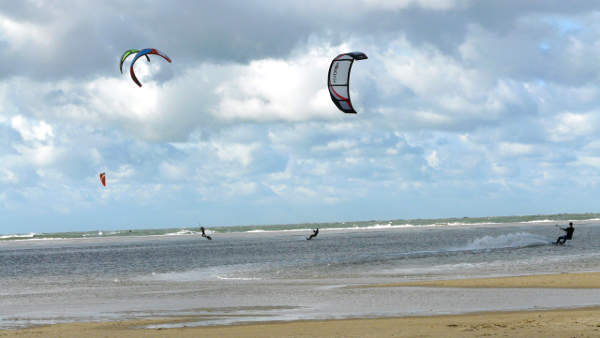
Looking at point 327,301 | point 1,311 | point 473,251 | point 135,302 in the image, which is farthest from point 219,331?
point 473,251

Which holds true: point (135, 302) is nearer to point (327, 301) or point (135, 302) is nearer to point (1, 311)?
point (1, 311)

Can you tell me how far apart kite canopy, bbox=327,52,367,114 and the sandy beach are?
917cm

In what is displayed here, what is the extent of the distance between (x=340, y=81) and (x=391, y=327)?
1139 cm

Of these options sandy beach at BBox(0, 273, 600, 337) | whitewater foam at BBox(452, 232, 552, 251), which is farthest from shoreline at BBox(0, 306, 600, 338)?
whitewater foam at BBox(452, 232, 552, 251)

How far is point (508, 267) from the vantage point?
30.7 meters

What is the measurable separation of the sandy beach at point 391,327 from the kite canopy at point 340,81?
9.17 meters

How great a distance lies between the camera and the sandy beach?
45.6ft

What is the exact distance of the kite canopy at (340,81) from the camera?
23.7 meters

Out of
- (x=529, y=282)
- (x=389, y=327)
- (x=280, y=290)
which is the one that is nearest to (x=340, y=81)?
(x=280, y=290)

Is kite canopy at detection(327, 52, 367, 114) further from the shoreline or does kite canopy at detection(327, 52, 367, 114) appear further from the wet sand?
the shoreline

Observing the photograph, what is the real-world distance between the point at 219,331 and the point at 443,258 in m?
24.6

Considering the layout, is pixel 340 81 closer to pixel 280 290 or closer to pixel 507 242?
pixel 280 290

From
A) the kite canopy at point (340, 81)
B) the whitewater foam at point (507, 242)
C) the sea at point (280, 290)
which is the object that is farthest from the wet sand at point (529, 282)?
the whitewater foam at point (507, 242)

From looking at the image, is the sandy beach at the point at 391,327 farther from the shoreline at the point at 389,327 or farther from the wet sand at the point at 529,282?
the wet sand at the point at 529,282
